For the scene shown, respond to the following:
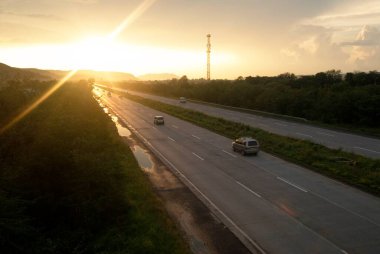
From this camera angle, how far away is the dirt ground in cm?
1544

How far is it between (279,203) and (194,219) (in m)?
4.90

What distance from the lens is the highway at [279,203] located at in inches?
630

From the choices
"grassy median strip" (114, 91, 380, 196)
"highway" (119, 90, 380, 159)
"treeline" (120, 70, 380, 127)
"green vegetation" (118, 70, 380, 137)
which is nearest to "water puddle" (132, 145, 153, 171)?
"grassy median strip" (114, 91, 380, 196)

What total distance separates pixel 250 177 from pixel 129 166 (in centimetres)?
833

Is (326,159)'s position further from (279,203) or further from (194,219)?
(194,219)

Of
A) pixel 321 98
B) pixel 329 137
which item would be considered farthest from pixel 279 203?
pixel 321 98

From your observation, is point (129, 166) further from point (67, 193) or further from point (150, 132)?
point (150, 132)

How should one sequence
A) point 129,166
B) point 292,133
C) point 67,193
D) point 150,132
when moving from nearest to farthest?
point 67,193
point 129,166
point 292,133
point 150,132

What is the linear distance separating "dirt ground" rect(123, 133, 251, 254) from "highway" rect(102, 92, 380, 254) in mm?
491

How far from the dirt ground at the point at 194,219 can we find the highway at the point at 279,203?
0.49m

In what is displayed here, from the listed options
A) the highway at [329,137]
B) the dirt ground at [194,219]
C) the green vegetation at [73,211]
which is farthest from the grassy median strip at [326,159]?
the green vegetation at [73,211]

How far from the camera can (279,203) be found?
816 inches

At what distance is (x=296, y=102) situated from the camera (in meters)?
67.3

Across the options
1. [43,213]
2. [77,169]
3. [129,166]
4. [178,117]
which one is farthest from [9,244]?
[178,117]
